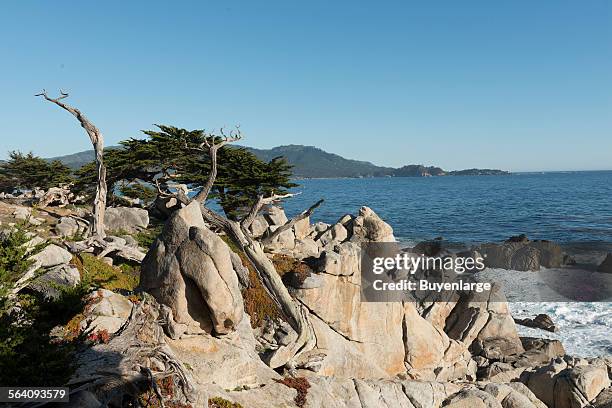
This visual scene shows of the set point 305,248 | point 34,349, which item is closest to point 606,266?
point 305,248

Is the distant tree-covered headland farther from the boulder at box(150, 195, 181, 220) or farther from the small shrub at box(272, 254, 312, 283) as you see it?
the small shrub at box(272, 254, 312, 283)

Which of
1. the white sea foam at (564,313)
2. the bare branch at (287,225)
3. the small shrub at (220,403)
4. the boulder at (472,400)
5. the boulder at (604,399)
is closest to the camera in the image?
the small shrub at (220,403)

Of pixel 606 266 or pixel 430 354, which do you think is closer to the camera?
pixel 430 354

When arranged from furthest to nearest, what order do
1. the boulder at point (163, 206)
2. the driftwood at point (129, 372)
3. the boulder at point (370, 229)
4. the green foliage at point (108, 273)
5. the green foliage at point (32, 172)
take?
the green foliage at point (32, 172)
the boulder at point (163, 206)
the boulder at point (370, 229)
the green foliage at point (108, 273)
the driftwood at point (129, 372)

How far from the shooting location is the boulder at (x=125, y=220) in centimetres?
2673

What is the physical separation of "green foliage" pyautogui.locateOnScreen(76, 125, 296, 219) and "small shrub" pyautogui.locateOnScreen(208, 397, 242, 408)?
1983 cm

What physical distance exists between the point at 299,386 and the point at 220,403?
2694mm

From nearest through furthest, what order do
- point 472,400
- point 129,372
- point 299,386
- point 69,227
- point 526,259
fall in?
point 129,372
point 299,386
point 472,400
point 69,227
point 526,259

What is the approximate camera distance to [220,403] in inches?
357

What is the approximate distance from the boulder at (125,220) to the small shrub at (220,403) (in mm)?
19143

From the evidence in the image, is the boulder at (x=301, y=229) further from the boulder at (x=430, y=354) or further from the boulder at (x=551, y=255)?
the boulder at (x=551, y=255)

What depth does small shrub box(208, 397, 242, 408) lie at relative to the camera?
352 inches

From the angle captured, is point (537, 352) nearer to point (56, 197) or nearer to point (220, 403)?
point (220, 403)

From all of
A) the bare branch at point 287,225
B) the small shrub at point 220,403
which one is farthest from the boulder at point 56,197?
the small shrub at point 220,403
